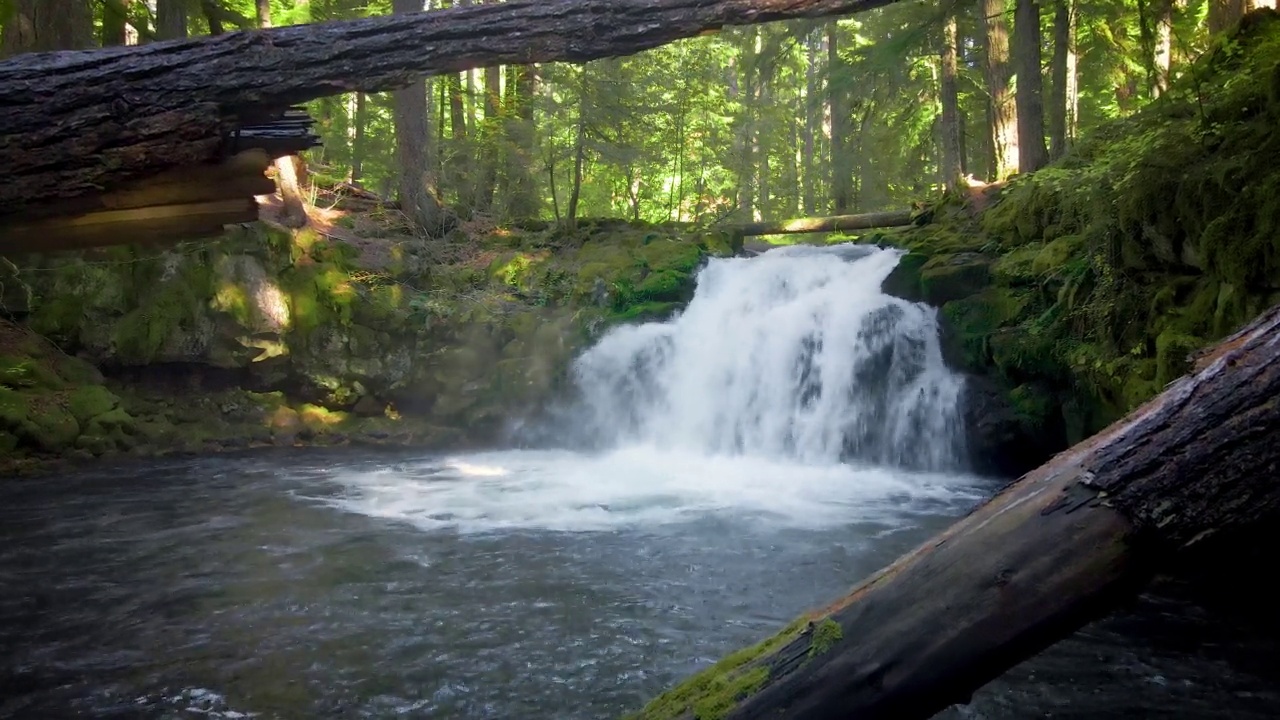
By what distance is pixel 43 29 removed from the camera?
32.3 ft

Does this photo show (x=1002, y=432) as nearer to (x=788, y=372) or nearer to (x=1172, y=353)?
(x=788, y=372)

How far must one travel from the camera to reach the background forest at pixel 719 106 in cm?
1217

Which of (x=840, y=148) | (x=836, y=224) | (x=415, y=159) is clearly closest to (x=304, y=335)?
(x=415, y=159)

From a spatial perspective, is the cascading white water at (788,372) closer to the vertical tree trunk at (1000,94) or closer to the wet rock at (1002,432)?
the wet rock at (1002,432)

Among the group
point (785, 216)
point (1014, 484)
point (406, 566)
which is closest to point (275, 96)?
point (1014, 484)

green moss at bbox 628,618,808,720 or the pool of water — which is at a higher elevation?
green moss at bbox 628,618,808,720

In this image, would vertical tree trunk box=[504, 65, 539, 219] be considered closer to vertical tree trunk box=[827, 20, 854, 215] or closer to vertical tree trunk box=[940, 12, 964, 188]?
vertical tree trunk box=[827, 20, 854, 215]

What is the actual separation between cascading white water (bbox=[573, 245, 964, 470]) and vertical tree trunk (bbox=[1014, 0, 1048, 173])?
2.45 meters

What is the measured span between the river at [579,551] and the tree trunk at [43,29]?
16.7ft

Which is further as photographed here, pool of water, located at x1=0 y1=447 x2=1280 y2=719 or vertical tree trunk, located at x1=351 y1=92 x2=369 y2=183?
vertical tree trunk, located at x1=351 y1=92 x2=369 y2=183

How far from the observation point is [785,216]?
27.7m

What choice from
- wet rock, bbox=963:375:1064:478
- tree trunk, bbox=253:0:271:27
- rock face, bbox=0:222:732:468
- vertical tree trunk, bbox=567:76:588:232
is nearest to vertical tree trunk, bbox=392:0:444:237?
rock face, bbox=0:222:732:468

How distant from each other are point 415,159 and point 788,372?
8567mm

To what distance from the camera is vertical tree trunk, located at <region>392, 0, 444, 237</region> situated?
619 inches
